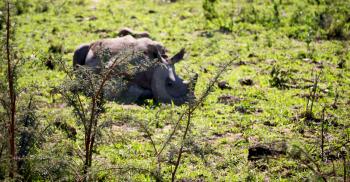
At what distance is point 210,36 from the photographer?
13273mm

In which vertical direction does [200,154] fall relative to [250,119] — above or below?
above

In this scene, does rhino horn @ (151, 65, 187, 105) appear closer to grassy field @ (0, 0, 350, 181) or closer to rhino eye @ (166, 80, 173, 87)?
rhino eye @ (166, 80, 173, 87)

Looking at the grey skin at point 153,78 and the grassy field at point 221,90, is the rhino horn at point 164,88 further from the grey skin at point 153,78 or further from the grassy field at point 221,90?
the grassy field at point 221,90

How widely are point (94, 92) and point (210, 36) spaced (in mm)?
8337

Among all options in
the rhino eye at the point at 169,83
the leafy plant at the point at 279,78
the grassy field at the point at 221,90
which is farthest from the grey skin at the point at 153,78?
the leafy plant at the point at 279,78

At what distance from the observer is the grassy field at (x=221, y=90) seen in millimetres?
5793

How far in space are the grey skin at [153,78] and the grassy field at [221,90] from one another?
320 millimetres

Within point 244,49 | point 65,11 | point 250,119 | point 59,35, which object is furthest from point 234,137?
point 65,11

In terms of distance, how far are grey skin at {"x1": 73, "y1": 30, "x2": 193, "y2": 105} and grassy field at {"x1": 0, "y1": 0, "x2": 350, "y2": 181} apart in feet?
1.05

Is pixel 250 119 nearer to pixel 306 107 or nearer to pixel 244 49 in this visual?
pixel 306 107

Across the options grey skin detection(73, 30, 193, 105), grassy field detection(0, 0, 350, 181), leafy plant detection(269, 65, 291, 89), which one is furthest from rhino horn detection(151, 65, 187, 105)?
leafy plant detection(269, 65, 291, 89)

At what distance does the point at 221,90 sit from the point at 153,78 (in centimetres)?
135

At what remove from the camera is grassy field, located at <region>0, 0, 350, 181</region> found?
579cm

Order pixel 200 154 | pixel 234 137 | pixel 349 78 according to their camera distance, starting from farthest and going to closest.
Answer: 1. pixel 349 78
2. pixel 234 137
3. pixel 200 154
